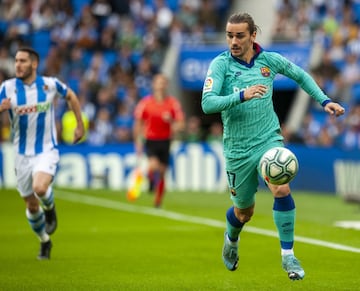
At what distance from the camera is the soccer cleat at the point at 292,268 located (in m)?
8.91

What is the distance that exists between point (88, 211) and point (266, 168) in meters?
10.5

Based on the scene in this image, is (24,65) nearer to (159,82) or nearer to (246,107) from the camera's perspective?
(246,107)

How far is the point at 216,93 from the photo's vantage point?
29.6 feet

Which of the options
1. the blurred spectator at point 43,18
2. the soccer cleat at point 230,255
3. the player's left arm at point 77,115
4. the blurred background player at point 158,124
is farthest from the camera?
the blurred spectator at point 43,18

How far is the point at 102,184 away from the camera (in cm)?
Answer: 2547

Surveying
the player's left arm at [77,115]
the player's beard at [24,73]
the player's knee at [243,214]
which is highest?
the player's beard at [24,73]

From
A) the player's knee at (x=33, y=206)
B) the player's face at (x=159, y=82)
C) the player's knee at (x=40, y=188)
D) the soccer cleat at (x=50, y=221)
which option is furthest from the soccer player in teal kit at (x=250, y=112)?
the player's face at (x=159, y=82)

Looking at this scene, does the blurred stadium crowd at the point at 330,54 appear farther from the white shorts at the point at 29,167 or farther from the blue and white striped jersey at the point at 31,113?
the white shorts at the point at 29,167

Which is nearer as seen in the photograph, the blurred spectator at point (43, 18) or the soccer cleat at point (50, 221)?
the soccer cleat at point (50, 221)

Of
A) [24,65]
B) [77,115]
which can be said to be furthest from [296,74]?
[24,65]

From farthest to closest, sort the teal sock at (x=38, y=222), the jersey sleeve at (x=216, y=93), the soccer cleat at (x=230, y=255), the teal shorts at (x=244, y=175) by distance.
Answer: the teal sock at (x=38, y=222) → the soccer cleat at (x=230, y=255) → the teal shorts at (x=244, y=175) → the jersey sleeve at (x=216, y=93)

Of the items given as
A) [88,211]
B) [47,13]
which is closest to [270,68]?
[88,211]

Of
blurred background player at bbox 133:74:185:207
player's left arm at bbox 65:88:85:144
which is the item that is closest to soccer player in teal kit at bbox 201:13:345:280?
player's left arm at bbox 65:88:85:144

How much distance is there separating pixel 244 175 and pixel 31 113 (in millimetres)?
3506
